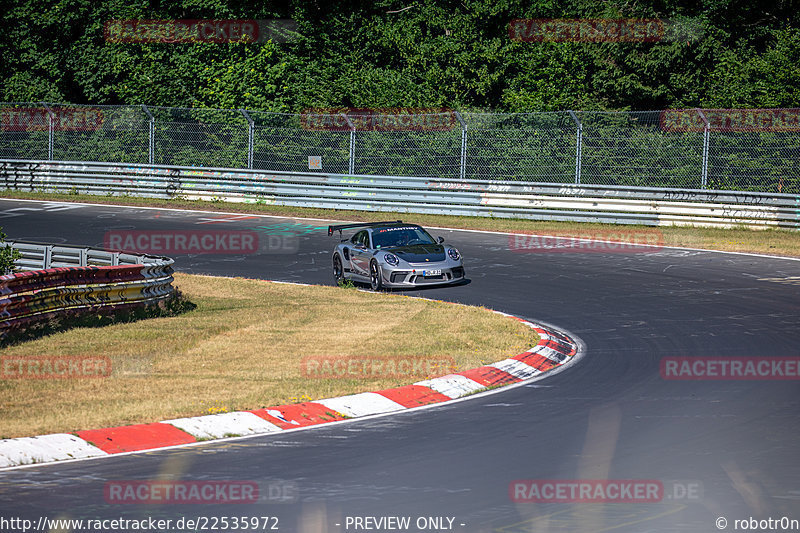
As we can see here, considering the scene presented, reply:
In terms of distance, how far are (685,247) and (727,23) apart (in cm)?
1488

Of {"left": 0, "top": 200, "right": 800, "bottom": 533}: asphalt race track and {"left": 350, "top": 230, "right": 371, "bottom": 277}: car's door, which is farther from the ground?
{"left": 350, "top": 230, "right": 371, "bottom": 277}: car's door

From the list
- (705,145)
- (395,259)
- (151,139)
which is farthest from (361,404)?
(151,139)

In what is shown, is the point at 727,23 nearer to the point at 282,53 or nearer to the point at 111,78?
the point at 282,53

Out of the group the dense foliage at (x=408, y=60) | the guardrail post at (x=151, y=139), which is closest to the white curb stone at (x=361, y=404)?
the dense foliage at (x=408, y=60)

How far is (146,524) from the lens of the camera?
19.1 ft

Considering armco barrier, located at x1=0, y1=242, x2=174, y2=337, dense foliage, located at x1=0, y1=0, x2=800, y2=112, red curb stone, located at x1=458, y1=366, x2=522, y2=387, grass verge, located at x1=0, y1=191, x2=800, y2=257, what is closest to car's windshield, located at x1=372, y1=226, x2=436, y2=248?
armco barrier, located at x1=0, y1=242, x2=174, y2=337

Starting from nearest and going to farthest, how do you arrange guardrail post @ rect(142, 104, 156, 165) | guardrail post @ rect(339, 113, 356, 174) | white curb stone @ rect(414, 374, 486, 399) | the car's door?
white curb stone @ rect(414, 374, 486, 399) → the car's door → guardrail post @ rect(339, 113, 356, 174) → guardrail post @ rect(142, 104, 156, 165)

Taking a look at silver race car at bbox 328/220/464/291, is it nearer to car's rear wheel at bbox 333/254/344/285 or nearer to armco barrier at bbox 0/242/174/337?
car's rear wheel at bbox 333/254/344/285

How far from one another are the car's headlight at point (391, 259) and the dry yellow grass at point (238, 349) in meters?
0.79

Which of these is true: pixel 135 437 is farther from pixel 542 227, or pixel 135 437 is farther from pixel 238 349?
pixel 542 227

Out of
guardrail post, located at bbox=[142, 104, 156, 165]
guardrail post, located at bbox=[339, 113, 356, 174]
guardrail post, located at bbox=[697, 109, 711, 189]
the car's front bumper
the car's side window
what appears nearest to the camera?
the car's front bumper

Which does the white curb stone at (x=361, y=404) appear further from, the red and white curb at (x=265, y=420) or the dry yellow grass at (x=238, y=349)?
the dry yellow grass at (x=238, y=349)

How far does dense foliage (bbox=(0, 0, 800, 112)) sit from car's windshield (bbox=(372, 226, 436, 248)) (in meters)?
14.4

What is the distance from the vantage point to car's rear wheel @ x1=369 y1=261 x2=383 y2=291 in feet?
57.3
